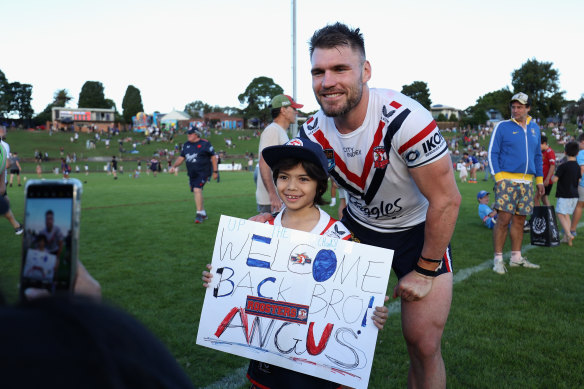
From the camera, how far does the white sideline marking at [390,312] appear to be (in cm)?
346

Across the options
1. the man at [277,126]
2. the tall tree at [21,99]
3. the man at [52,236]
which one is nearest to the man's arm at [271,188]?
the man at [277,126]

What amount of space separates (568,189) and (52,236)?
388 inches

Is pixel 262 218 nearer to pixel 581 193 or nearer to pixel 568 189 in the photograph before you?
pixel 568 189

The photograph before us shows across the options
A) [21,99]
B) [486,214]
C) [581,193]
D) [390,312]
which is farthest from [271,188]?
[21,99]

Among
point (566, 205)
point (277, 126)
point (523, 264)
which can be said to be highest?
point (277, 126)

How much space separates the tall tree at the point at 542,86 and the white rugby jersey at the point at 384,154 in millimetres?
85137

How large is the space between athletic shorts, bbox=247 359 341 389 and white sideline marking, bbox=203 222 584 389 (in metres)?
0.88

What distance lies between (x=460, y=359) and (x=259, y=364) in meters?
2.10

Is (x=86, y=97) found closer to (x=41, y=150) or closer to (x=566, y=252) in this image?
(x=41, y=150)

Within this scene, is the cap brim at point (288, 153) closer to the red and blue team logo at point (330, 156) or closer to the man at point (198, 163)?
the red and blue team logo at point (330, 156)

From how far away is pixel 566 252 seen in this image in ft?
26.2

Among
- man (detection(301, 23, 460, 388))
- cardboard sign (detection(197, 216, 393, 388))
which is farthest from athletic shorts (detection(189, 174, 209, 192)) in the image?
cardboard sign (detection(197, 216, 393, 388))

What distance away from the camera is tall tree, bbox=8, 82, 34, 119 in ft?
330

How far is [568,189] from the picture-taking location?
8781mm
